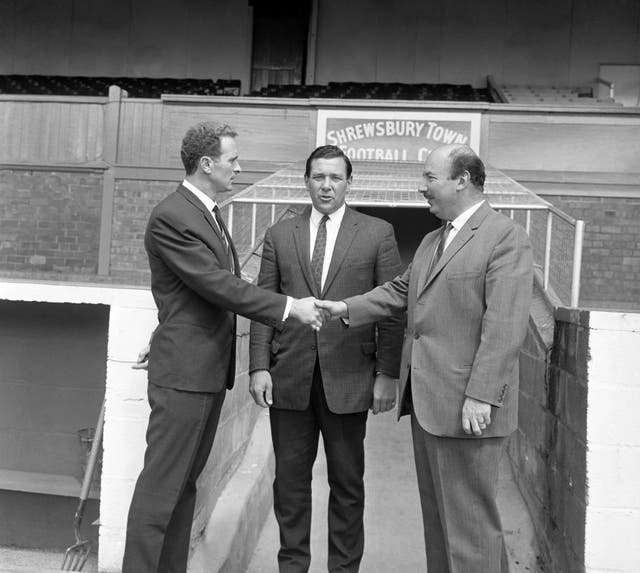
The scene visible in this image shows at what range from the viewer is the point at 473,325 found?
2.12 meters

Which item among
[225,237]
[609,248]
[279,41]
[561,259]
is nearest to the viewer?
[225,237]

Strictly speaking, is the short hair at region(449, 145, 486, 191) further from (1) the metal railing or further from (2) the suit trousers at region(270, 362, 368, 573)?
(1) the metal railing

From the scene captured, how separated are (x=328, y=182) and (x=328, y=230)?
0.57ft

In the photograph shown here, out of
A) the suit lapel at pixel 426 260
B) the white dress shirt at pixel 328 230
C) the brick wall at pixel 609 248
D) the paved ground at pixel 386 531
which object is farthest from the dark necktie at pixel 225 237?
the brick wall at pixel 609 248

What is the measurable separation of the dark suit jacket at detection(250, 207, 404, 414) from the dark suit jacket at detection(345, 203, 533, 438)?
0.28m

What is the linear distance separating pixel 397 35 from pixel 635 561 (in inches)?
417

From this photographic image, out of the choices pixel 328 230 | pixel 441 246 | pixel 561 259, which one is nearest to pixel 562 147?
pixel 561 259

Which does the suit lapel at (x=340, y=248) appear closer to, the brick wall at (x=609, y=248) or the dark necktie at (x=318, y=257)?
the dark necktie at (x=318, y=257)

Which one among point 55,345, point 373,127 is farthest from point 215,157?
point 373,127

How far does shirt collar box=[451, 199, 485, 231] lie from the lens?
7.35 feet

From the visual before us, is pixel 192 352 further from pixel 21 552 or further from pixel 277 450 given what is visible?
pixel 21 552

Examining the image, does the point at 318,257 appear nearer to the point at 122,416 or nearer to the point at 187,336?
the point at 187,336

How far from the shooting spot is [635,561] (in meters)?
2.17

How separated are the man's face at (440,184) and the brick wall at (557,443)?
0.55 meters
